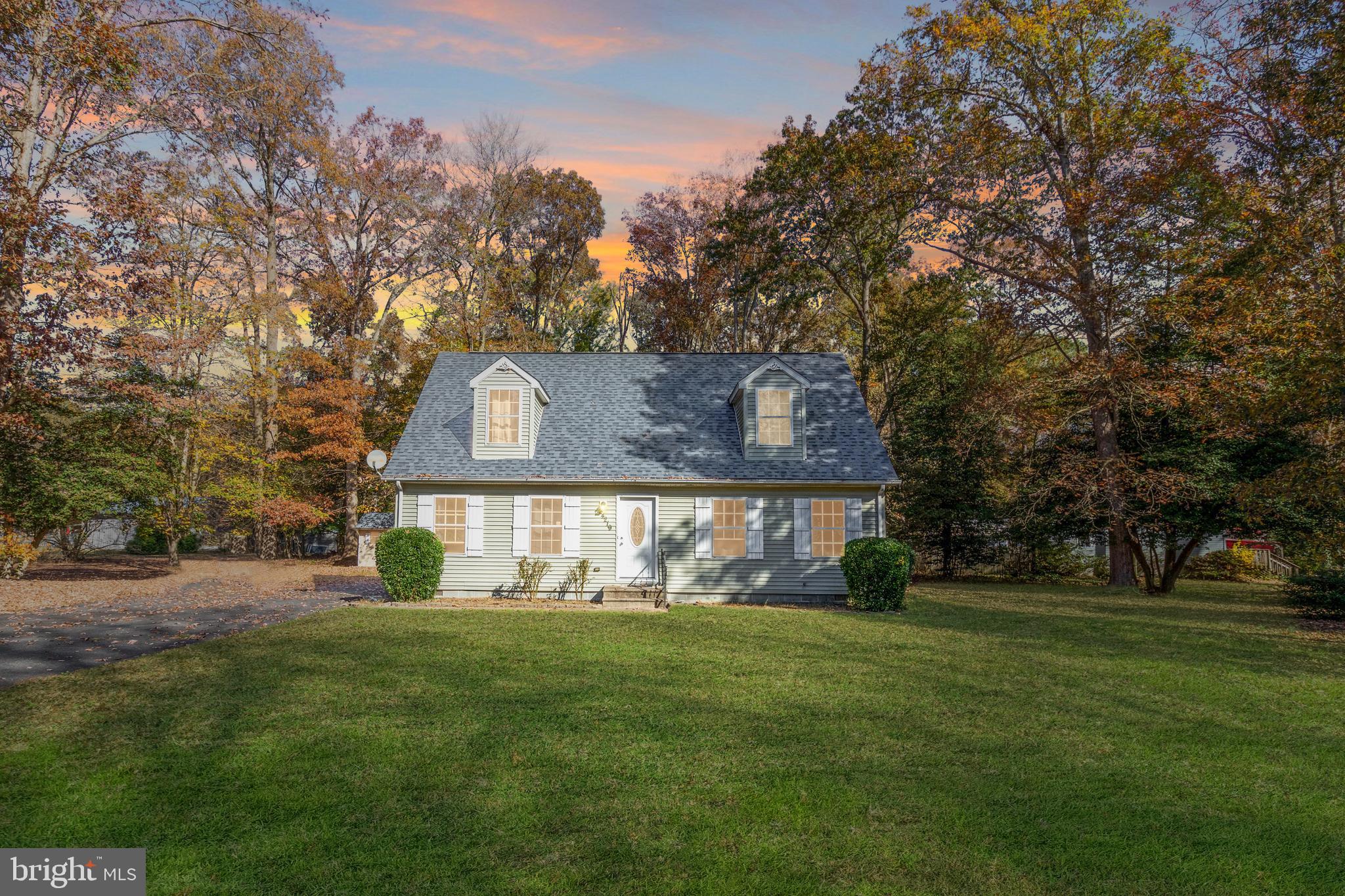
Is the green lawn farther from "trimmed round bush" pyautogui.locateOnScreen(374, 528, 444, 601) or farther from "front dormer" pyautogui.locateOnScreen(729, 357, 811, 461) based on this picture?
"front dormer" pyautogui.locateOnScreen(729, 357, 811, 461)

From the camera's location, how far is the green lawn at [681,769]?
441 centimetres

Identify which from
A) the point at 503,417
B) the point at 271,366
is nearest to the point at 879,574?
the point at 503,417

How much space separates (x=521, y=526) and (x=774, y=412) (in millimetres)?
6797

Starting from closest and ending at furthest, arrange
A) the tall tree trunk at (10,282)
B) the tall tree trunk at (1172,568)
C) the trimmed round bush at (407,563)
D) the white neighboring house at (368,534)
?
the tall tree trunk at (10,282), the trimmed round bush at (407,563), the tall tree trunk at (1172,568), the white neighboring house at (368,534)

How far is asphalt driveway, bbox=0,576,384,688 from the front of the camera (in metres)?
9.25

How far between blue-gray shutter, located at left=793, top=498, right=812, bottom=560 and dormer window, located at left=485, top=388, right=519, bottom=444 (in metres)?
7.05

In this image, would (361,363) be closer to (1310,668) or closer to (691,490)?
(691,490)

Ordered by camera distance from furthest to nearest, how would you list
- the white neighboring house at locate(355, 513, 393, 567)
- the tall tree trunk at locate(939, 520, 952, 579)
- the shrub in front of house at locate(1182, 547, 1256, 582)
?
the tall tree trunk at locate(939, 520, 952, 579) < the shrub in front of house at locate(1182, 547, 1256, 582) < the white neighboring house at locate(355, 513, 393, 567)

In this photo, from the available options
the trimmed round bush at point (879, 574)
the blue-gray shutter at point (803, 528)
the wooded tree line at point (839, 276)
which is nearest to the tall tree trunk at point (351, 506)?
the wooded tree line at point (839, 276)

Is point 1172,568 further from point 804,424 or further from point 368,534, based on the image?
point 368,534

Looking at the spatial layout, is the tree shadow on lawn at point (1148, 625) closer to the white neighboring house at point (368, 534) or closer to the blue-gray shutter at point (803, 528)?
the blue-gray shutter at point (803, 528)

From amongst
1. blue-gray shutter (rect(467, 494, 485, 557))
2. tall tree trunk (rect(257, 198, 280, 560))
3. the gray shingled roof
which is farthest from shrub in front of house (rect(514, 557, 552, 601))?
tall tree trunk (rect(257, 198, 280, 560))

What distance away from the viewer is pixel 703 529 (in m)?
17.3

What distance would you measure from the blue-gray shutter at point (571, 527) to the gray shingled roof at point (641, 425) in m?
0.64
